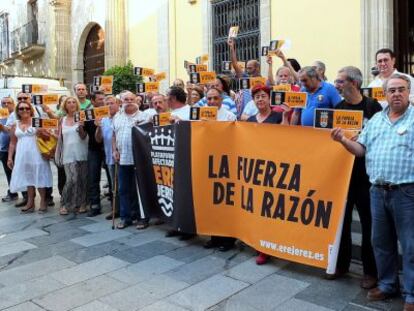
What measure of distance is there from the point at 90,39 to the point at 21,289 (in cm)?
1584

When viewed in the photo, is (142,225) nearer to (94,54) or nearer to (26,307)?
(26,307)

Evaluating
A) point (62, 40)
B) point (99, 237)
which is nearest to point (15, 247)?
point (99, 237)

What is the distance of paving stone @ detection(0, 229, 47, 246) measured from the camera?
5773 mm

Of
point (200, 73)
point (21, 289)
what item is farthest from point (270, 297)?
point (200, 73)

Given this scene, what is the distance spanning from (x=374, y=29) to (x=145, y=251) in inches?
237

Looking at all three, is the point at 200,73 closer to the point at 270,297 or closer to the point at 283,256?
the point at 283,256

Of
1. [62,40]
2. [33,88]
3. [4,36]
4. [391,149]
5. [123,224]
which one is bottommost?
[123,224]

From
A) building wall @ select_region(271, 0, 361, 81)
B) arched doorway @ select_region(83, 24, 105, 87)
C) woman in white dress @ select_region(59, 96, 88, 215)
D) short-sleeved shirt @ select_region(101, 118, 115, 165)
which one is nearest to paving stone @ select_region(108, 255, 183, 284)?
short-sleeved shirt @ select_region(101, 118, 115, 165)

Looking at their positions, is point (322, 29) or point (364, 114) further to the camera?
point (322, 29)

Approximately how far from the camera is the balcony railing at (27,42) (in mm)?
21859

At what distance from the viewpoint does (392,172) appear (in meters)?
3.37

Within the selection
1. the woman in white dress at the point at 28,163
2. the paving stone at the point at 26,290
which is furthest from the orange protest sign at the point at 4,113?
the paving stone at the point at 26,290

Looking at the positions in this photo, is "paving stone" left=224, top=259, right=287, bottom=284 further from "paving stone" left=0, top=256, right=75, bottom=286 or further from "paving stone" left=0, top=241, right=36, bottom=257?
"paving stone" left=0, top=241, right=36, bottom=257

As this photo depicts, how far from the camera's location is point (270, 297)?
384cm
